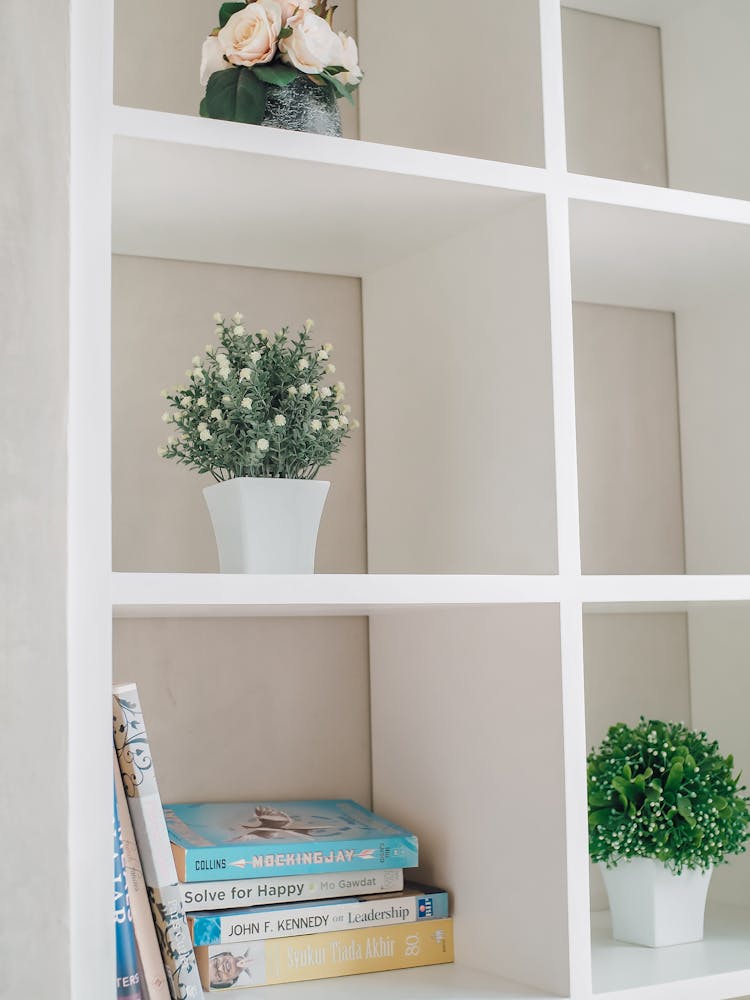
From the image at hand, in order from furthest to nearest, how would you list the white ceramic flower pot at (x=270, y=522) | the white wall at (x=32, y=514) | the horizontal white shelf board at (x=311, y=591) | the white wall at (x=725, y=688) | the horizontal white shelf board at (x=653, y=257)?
the white wall at (x=725, y=688) → the horizontal white shelf board at (x=653, y=257) → the white ceramic flower pot at (x=270, y=522) → the horizontal white shelf board at (x=311, y=591) → the white wall at (x=32, y=514)

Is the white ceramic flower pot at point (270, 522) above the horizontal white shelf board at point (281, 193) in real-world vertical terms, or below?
below

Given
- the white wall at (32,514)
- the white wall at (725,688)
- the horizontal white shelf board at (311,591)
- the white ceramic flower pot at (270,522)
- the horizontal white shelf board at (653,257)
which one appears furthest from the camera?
the white wall at (725,688)

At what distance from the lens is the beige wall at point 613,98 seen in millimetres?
1723

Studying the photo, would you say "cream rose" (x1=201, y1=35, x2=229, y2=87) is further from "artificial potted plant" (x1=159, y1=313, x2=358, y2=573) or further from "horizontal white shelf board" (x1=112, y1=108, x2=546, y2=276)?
"artificial potted plant" (x1=159, y1=313, x2=358, y2=573)

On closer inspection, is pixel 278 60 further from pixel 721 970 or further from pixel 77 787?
pixel 721 970

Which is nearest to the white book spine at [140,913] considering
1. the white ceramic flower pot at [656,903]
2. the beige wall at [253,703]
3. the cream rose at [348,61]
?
the beige wall at [253,703]

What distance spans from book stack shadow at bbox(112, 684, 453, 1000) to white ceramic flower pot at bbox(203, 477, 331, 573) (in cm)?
17

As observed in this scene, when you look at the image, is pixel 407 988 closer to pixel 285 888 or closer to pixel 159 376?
pixel 285 888

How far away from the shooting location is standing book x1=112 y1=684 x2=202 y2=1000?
1.06 meters

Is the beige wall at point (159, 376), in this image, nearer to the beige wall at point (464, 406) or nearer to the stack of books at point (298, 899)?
the beige wall at point (464, 406)

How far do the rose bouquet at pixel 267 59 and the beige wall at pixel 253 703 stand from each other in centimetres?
60

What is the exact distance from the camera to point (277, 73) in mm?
1159

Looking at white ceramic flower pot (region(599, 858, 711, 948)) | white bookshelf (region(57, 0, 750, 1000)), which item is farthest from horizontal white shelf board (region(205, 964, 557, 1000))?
white ceramic flower pot (region(599, 858, 711, 948))

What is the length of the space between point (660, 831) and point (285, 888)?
1.45 feet
